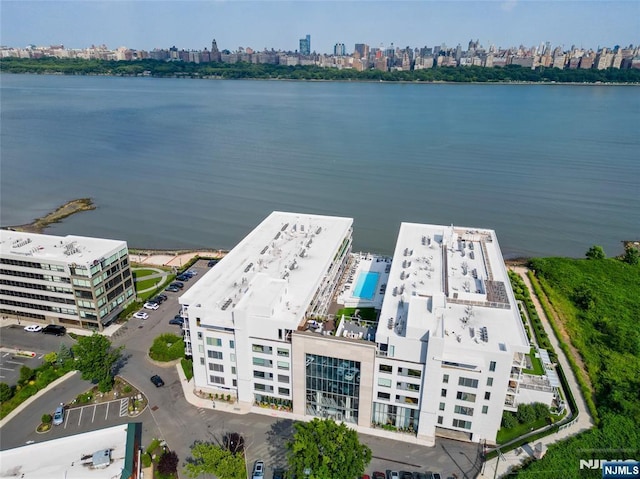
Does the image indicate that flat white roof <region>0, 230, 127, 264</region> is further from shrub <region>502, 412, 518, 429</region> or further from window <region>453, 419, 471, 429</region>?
shrub <region>502, 412, 518, 429</region>

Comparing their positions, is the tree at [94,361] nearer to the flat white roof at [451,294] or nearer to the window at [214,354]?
the window at [214,354]

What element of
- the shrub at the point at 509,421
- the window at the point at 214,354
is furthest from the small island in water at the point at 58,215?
the shrub at the point at 509,421

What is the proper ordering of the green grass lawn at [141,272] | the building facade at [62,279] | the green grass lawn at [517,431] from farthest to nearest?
the green grass lawn at [141,272]
the building facade at [62,279]
the green grass lawn at [517,431]

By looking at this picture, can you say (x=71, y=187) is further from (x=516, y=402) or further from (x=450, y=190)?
(x=516, y=402)

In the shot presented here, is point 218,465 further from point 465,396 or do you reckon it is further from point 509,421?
point 509,421

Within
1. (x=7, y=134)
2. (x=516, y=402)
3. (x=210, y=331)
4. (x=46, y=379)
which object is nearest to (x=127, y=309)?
(x=46, y=379)

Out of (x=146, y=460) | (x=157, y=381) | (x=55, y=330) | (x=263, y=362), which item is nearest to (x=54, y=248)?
(x=55, y=330)
